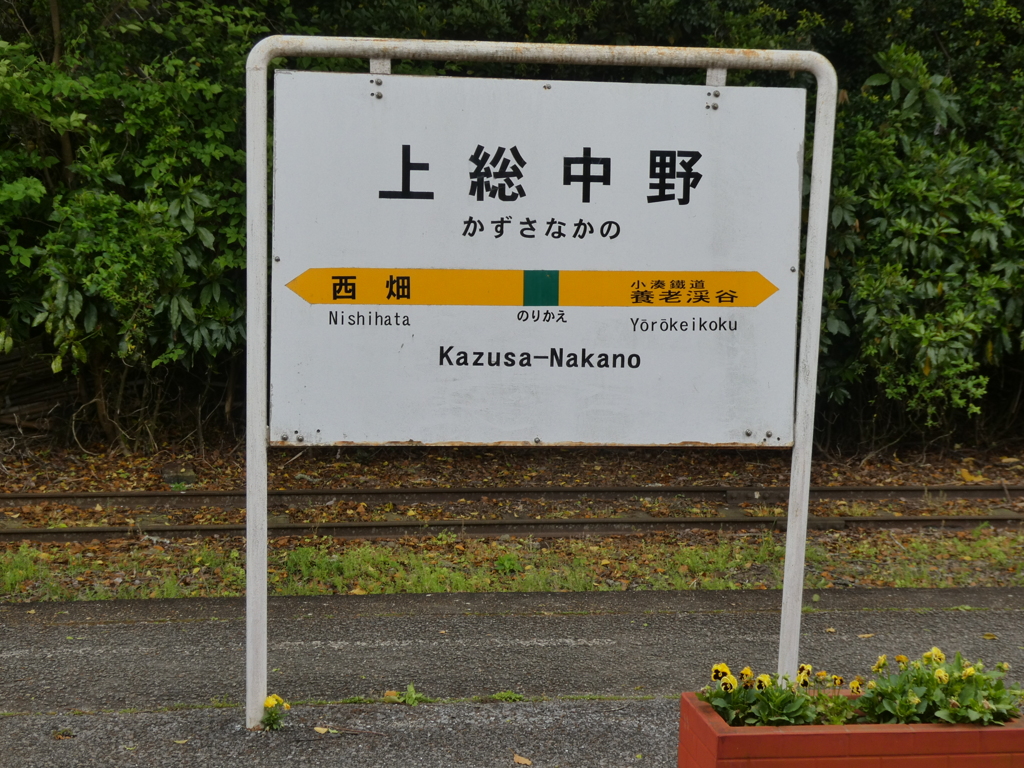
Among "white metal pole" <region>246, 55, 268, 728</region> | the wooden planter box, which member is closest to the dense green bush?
"white metal pole" <region>246, 55, 268, 728</region>

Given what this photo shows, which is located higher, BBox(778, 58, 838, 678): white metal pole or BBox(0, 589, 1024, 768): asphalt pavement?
BBox(778, 58, 838, 678): white metal pole

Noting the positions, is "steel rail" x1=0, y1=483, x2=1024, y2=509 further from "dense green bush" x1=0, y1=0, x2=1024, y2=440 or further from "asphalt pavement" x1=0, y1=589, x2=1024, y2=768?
"asphalt pavement" x1=0, y1=589, x2=1024, y2=768

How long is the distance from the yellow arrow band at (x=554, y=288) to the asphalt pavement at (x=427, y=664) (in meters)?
1.65

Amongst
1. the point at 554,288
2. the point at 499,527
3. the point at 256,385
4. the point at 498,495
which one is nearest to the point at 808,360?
the point at 554,288

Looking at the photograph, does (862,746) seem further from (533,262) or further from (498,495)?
(498,495)

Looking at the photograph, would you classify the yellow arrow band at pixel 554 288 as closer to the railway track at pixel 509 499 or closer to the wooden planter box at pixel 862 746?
the wooden planter box at pixel 862 746

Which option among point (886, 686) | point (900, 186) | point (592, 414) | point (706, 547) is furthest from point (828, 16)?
point (886, 686)

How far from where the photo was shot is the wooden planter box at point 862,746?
257cm

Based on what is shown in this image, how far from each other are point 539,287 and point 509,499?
4.34 m

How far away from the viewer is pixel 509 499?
752 cm

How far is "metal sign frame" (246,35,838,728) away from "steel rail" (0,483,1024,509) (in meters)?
4.06

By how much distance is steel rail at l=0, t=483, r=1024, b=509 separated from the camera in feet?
24.0

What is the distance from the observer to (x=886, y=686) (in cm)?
274

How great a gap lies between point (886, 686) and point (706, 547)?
377 cm
